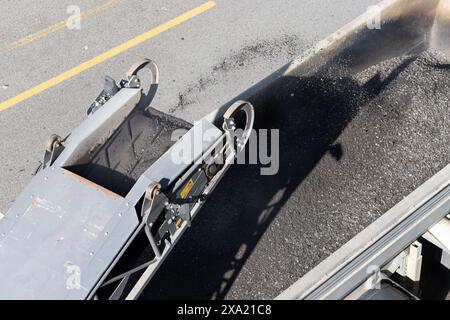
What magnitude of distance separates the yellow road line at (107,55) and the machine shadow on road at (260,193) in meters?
1.89

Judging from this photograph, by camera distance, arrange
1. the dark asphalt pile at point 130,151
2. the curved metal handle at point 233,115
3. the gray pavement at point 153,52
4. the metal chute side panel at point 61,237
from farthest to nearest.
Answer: the gray pavement at point 153,52 → the curved metal handle at point 233,115 → the dark asphalt pile at point 130,151 → the metal chute side panel at point 61,237

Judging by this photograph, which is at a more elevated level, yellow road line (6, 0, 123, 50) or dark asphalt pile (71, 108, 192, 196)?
yellow road line (6, 0, 123, 50)

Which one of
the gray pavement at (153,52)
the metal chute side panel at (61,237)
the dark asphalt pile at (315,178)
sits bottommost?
the dark asphalt pile at (315,178)

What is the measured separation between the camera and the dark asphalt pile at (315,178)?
20.6 feet

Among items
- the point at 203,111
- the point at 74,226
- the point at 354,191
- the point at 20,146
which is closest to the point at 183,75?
the point at 203,111

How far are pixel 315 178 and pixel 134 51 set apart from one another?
2963mm

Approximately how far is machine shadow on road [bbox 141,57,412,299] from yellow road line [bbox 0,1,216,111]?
6.20 feet

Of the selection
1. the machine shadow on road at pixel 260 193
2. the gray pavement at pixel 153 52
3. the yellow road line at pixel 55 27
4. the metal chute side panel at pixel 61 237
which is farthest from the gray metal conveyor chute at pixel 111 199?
the yellow road line at pixel 55 27

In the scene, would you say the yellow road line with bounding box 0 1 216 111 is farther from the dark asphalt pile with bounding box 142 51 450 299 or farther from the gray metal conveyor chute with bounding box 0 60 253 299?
the gray metal conveyor chute with bounding box 0 60 253 299

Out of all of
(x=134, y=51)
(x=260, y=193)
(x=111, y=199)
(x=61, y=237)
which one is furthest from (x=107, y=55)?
(x=61, y=237)

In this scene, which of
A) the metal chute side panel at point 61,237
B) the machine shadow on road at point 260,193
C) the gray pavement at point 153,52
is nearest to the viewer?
the metal chute side panel at point 61,237

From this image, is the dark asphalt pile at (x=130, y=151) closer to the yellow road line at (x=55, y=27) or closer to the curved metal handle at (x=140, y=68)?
the curved metal handle at (x=140, y=68)

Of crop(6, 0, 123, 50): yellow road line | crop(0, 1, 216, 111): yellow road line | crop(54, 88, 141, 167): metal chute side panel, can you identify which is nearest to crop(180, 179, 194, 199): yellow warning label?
crop(54, 88, 141, 167): metal chute side panel

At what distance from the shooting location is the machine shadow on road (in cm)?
623
